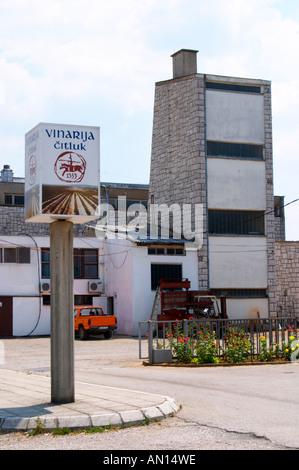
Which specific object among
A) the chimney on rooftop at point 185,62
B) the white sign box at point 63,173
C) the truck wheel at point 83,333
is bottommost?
the truck wheel at point 83,333

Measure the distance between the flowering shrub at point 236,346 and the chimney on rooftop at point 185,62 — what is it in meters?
27.1

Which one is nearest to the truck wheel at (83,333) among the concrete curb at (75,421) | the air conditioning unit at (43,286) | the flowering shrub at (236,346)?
the air conditioning unit at (43,286)

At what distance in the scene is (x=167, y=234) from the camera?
40438mm

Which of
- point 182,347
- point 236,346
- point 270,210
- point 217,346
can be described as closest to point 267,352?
point 236,346

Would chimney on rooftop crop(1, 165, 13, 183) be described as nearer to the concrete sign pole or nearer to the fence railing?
the fence railing

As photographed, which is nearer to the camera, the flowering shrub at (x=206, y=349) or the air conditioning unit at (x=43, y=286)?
the flowering shrub at (x=206, y=349)

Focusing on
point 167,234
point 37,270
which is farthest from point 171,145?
point 37,270

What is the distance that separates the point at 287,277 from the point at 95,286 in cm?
1315

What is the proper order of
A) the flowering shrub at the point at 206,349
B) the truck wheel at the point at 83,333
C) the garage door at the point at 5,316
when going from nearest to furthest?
1. the flowering shrub at the point at 206,349
2. the truck wheel at the point at 83,333
3. the garage door at the point at 5,316

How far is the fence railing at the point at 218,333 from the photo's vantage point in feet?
61.0

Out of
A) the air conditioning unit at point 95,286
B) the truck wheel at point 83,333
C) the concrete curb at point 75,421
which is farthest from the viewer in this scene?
the air conditioning unit at point 95,286

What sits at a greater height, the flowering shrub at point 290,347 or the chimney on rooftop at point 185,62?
the chimney on rooftop at point 185,62

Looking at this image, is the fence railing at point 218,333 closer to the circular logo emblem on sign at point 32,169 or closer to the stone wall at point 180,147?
the circular logo emblem on sign at point 32,169
